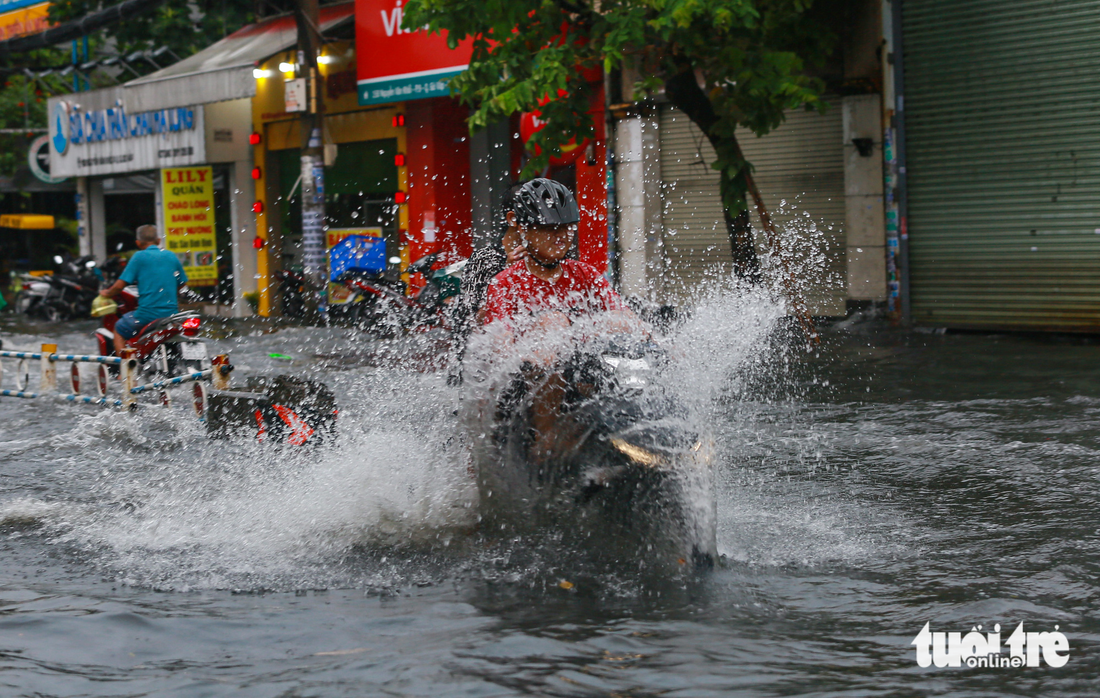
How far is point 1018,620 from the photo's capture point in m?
3.75

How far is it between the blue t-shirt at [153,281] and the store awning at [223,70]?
770 centimetres

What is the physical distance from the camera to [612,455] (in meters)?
4.16

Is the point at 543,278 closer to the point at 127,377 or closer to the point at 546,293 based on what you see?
the point at 546,293

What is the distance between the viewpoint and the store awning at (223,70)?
17.6 meters

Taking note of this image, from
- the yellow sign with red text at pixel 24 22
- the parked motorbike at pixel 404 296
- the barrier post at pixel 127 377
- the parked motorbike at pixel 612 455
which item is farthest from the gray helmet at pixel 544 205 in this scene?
the yellow sign with red text at pixel 24 22

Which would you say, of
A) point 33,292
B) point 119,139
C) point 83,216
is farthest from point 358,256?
point 83,216

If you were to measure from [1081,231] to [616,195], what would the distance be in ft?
22.0

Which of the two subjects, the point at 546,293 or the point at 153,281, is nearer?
the point at 546,293

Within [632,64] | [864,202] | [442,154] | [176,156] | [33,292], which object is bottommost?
[33,292]

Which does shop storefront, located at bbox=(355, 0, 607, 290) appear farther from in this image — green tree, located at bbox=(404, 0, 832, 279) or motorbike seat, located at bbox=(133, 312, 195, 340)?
motorbike seat, located at bbox=(133, 312, 195, 340)

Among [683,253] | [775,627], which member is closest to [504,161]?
[683,253]

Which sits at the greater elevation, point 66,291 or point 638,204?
point 638,204

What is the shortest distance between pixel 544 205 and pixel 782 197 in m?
10.8

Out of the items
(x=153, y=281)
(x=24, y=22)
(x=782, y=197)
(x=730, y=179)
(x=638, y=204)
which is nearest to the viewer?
(x=153, y=281)
